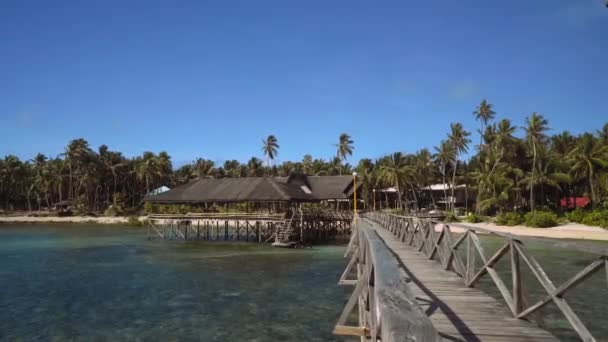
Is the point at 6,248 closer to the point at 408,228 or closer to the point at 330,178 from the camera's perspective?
the point at 330,178

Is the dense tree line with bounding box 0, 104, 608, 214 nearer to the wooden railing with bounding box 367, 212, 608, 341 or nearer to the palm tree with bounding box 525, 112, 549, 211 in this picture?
the palm tree with bounding box 525, 112, 549, 211

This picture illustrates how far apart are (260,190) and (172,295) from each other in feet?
66.3

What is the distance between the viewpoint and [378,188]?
221 feet

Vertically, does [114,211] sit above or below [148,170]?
below

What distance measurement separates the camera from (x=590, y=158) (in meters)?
41.6

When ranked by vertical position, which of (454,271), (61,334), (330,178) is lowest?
(61,334)

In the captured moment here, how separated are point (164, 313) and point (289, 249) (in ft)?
55.5

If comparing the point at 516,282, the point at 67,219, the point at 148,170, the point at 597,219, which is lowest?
the point at 597,219

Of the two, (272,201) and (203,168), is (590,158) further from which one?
(203,168)

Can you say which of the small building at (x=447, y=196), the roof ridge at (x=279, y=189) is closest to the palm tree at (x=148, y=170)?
the roof ridge at (x=279, y=189)

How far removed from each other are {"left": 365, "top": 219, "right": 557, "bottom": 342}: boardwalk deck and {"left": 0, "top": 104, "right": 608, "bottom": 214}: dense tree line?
39.4 m

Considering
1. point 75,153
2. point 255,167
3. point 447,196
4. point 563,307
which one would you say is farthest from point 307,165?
point 563,307

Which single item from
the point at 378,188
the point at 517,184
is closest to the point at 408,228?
the point at 517,184

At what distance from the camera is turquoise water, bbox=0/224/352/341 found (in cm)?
1215
